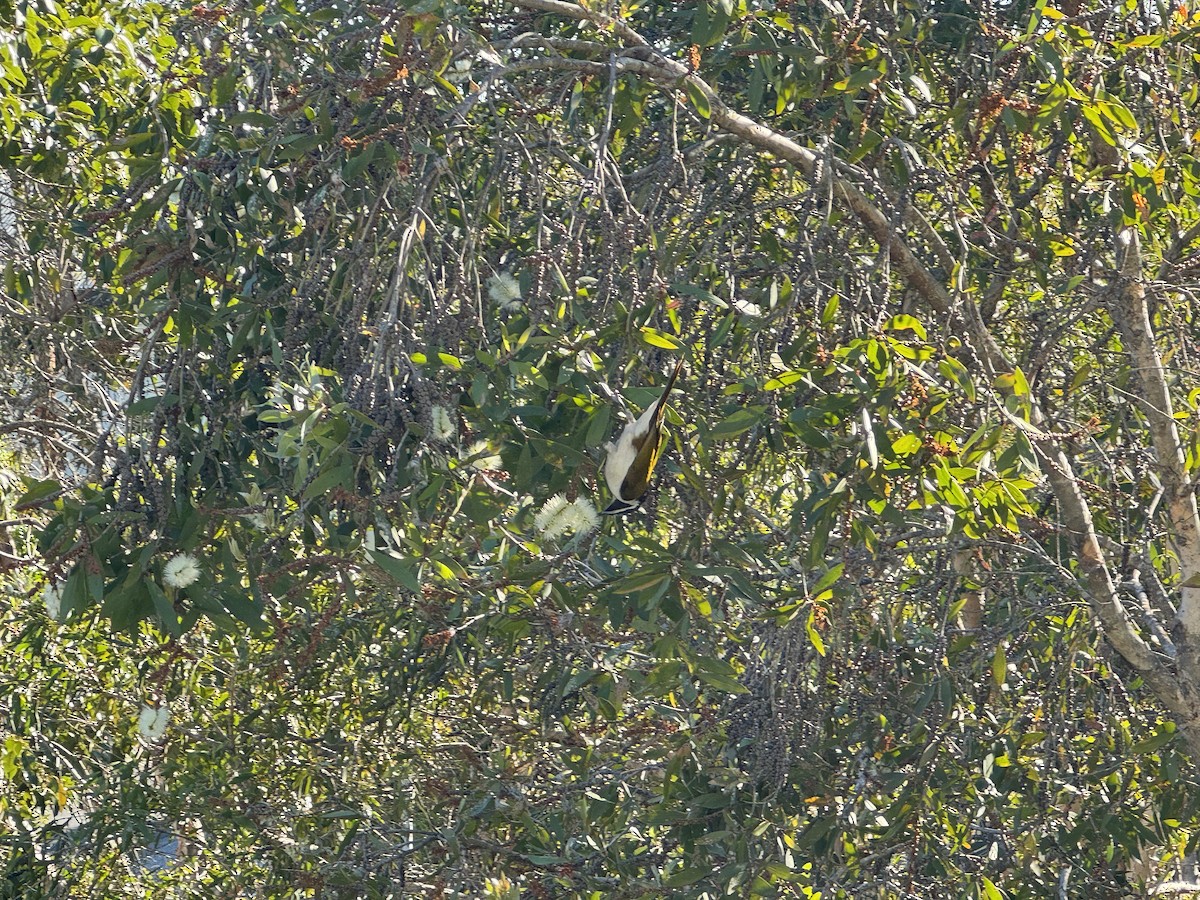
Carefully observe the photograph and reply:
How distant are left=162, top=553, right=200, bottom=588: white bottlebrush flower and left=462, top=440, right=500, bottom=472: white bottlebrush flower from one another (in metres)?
0.52

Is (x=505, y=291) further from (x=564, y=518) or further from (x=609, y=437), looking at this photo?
(x=564, y=518)

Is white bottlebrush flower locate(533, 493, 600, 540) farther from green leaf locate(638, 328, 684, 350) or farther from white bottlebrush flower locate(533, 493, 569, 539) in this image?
green leaf locate(638, 328, 684, 350)

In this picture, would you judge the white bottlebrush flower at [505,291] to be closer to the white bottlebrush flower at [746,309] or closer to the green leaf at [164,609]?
the white bottlebrush flower at [746,309]

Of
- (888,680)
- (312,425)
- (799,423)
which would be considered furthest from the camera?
(888,680)

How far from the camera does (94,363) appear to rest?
14.6 ft

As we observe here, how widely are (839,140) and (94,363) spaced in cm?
247

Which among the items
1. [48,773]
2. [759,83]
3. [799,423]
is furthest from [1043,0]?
[48,773]

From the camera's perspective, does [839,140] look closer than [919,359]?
No

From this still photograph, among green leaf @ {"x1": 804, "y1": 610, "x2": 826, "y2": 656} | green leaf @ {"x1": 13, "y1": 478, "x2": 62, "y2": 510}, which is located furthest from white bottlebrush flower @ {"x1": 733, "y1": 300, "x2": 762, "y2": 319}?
green leaf @ {"x1": 13, "y1": 478, "x2": 62, "y2": 510}

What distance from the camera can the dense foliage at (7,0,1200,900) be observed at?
231cm

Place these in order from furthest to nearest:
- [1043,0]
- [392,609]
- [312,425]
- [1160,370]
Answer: [392,609]
[1160,370]
[1043,0]
[312,425]

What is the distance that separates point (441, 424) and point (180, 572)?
56 centimetres

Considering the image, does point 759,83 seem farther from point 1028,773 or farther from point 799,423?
point 1028,773

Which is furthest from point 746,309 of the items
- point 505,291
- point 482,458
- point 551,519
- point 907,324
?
point 482,458
